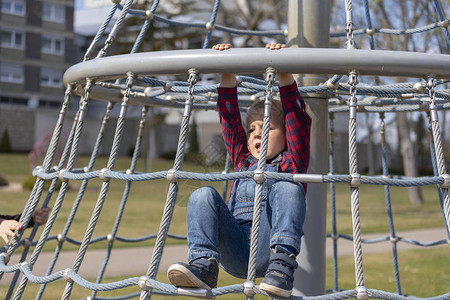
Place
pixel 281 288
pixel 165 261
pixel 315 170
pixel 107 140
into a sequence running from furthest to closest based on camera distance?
pixel 107 140, pixel 165 261, pixel 315 170, pixel 281 288

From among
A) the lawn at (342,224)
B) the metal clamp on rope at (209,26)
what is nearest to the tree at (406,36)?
the lawn at (342,224)

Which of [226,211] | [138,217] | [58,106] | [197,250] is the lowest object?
[197,250]

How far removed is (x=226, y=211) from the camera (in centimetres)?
208

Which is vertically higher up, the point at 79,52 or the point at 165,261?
the point at 79,52

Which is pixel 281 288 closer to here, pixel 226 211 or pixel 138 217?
pixel 226 211

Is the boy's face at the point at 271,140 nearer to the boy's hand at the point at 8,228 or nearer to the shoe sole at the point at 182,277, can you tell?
the shoe sole at the point at 182,277

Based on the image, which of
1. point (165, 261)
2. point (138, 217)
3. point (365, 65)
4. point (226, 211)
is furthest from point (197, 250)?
point (138, 217)

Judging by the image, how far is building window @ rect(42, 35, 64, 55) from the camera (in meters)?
33.8

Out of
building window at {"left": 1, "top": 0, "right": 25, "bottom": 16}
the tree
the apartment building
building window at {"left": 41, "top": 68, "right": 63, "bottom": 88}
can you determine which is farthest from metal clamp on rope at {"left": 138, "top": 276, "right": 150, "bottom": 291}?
building window at {"left": 1, "top": 0, "right": 25, "bottom": 16}

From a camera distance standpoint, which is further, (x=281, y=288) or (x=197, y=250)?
(x=197, y=250)

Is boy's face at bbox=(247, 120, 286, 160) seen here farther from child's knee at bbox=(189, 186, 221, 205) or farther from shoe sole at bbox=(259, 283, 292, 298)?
shoe sole at bbox=(259, 283, 292, 298)

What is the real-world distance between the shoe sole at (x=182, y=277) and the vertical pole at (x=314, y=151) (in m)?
0.96

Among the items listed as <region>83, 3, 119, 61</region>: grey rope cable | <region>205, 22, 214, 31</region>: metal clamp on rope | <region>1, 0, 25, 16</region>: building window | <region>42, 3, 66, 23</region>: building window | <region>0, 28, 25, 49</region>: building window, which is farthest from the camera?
<region>42, 3, 66, 23</region>: building window

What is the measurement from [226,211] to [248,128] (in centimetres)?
46
